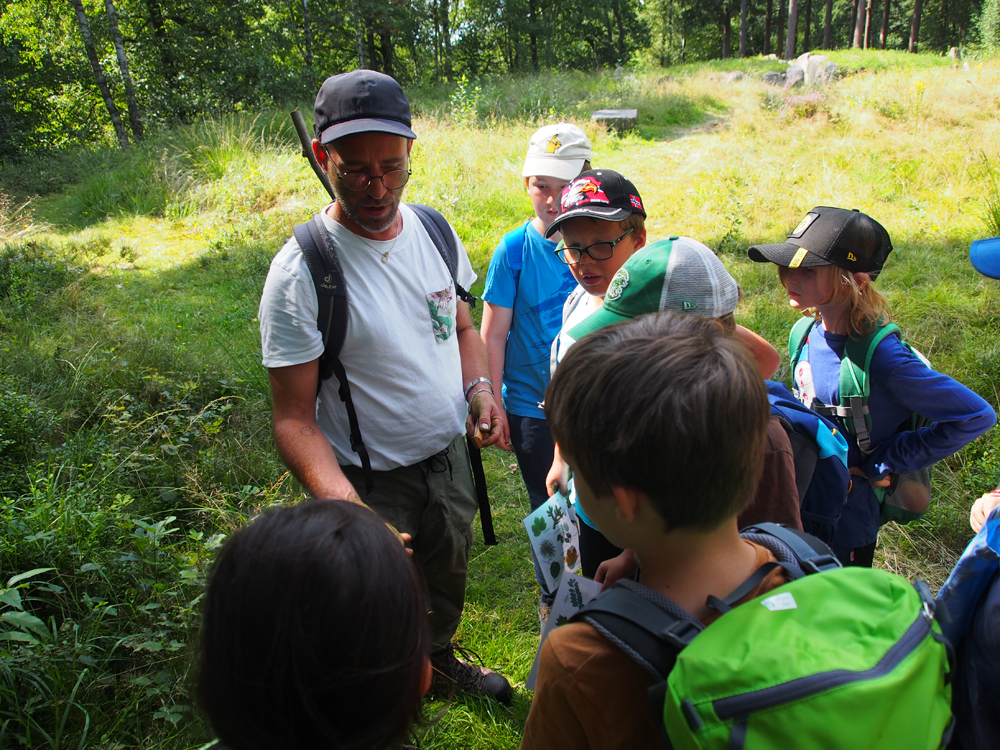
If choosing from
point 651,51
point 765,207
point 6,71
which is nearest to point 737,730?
point 765,207

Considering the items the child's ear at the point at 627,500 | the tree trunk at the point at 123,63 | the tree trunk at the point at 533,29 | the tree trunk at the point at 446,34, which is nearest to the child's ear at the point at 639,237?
the child's ear at the point at 627,500

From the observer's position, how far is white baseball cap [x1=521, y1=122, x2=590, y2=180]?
8.73 feet

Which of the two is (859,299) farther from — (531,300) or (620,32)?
(620,32)

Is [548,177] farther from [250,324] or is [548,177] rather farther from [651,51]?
[651,51]

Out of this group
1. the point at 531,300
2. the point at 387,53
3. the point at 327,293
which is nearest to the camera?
the point at 327,293

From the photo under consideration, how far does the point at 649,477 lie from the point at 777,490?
0.59 m

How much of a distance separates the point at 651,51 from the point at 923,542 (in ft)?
173

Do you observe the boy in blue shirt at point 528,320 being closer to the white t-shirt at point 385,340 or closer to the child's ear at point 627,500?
the white t-shirt at point 385,340

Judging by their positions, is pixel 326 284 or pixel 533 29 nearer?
pixel 326 284

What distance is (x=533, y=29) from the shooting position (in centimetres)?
3384

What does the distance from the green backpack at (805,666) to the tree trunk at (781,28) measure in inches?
2010

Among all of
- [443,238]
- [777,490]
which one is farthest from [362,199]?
[777,490]

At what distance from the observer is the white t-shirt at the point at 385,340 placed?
5.70 feet

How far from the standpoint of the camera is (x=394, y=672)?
973mm
